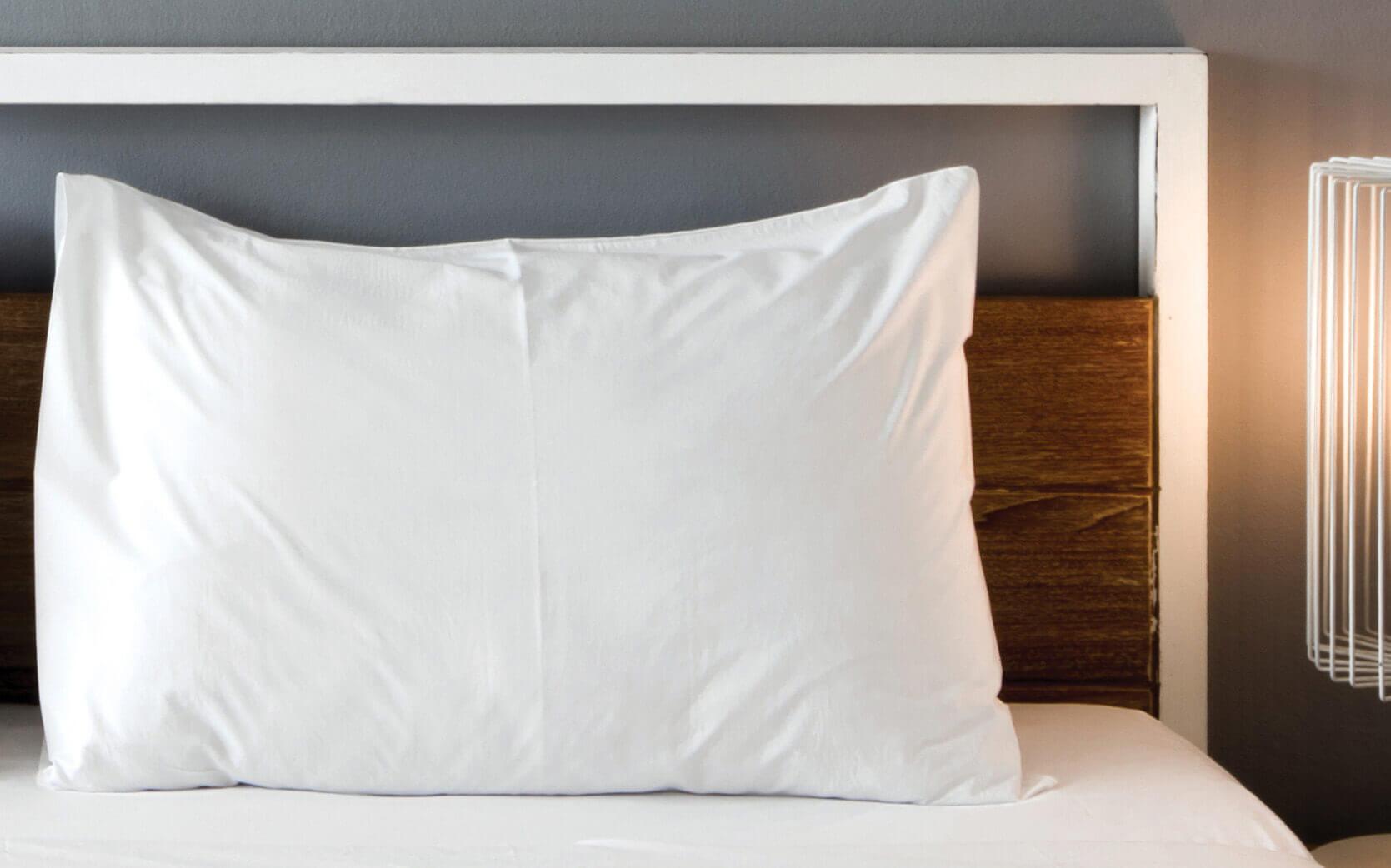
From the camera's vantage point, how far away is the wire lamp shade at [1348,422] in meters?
1.05

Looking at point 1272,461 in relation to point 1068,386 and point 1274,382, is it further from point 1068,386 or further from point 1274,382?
point 1068,386

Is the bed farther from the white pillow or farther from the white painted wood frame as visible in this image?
the white pillow

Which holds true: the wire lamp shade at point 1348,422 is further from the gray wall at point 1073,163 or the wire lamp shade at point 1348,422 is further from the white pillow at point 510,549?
the white pillow at point 510,549

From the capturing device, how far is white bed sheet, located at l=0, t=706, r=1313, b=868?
2.55 feet

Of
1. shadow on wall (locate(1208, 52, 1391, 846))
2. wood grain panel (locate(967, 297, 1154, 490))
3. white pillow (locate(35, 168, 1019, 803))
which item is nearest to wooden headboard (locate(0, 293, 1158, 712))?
wood grain panel (locate(967, 297, 1154, 490))

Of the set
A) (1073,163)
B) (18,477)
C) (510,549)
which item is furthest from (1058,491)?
(18,477)

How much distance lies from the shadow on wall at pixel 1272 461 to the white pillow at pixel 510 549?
1.55 ft

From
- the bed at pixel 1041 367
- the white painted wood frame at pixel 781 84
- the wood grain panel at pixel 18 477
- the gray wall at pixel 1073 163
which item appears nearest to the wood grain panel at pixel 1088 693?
the bed at pixel 1041 367

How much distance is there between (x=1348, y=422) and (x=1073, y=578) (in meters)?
0.29

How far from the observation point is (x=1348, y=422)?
1070 millimetres

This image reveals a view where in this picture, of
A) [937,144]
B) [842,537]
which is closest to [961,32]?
[937,144]

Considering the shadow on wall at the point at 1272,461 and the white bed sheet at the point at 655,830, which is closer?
the white bed sheet at the point at 655,830

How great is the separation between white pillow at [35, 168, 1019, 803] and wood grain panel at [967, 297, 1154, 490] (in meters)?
0.27

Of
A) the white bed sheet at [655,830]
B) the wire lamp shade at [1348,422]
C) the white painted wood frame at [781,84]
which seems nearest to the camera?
the white bed sheet at [655,830]
